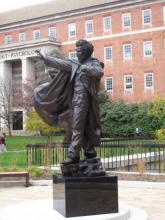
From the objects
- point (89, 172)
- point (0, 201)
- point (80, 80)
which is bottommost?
point (0, 201)

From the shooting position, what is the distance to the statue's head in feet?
27.7

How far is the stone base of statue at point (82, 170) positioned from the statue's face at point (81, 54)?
1.86 metres

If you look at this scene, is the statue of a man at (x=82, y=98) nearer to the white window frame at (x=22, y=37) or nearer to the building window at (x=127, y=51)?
the building window at (x=127, y=51)

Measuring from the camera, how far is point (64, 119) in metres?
8.55

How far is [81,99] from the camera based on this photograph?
824 centimetres

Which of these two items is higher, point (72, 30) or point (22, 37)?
point (22, 37)

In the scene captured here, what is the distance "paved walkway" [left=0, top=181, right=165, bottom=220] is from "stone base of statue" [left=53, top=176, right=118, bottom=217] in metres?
1.15

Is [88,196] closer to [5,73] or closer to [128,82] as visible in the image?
→ [128,82]

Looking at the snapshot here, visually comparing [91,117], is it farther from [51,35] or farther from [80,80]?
[51,35]

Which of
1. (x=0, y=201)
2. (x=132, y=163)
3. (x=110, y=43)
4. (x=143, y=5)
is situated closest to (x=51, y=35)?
(x=110, y=43)

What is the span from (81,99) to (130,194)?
4.62m

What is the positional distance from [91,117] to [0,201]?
4.18 meters

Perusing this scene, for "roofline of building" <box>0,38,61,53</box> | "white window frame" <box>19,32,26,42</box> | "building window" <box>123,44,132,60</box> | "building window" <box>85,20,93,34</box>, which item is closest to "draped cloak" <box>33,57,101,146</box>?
"building window" <box>123,44,132,60</box>

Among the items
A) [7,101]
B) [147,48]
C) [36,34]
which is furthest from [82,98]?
[36,34]
